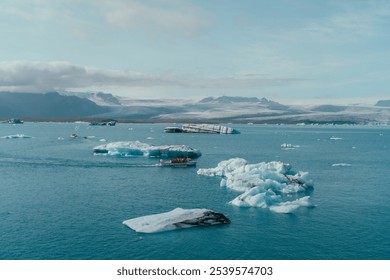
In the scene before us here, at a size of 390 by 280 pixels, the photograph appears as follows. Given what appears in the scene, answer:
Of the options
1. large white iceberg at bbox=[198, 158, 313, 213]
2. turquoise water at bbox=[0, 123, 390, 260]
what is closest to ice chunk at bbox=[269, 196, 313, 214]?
large white iceberg at bbox=[198, 158, 313, 213]

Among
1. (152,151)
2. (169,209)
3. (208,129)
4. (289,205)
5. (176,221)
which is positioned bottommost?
(169,209)

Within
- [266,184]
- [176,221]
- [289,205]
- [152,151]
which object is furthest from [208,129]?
[176,221]

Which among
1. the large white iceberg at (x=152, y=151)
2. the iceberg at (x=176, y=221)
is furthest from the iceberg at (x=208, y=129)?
the iceberg at (x=176, y=221)

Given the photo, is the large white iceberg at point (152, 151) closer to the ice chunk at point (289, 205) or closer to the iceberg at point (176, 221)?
the ice chunk at point (289, 205)

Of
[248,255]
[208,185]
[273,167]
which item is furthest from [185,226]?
[273,167]

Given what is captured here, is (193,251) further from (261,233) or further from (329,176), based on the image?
(329,176)

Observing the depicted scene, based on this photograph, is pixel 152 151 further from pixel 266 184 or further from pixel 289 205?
pixel 289 205
